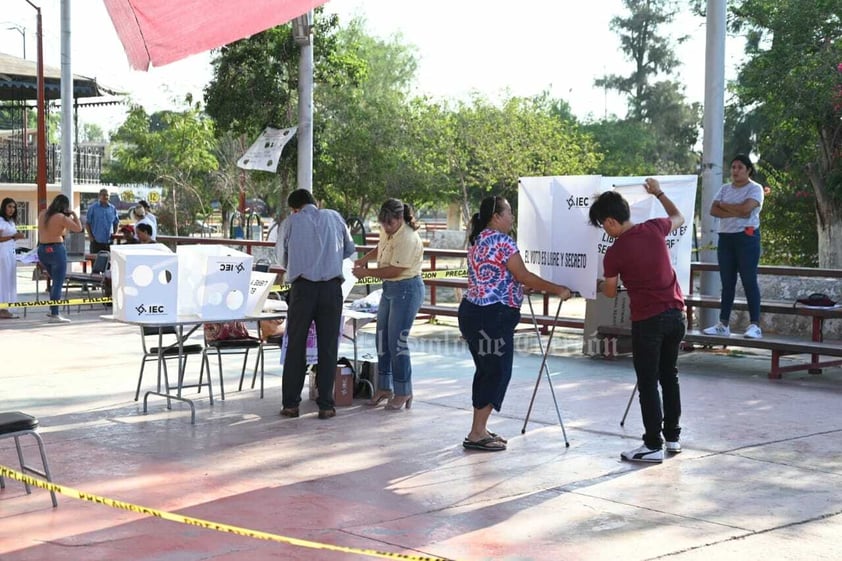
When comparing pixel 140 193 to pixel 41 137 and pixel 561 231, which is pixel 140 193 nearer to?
pixel 41 137

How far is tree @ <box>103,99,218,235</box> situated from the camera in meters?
51.2

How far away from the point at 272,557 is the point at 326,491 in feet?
4.72

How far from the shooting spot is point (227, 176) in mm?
51156

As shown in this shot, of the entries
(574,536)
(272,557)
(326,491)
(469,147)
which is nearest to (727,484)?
(574,536)

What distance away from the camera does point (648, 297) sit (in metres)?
8.06

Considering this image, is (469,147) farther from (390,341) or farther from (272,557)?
(272,557)

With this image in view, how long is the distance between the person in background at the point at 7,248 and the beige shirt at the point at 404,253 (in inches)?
360

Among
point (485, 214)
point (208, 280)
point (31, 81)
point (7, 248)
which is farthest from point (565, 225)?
point (31, 81)

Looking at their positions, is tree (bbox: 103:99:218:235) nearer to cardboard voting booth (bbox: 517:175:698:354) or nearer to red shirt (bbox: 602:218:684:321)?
cardboard voting booth (bbox: 517:175:698:354)

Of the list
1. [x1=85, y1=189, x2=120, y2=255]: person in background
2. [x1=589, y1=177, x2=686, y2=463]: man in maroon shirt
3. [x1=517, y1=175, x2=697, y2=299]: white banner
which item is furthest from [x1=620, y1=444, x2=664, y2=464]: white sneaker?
[x1=85, y1=189, x2=120, y2=255]: person in background

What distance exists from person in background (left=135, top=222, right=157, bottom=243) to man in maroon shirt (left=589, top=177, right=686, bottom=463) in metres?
11.1

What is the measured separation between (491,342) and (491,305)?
0.27m

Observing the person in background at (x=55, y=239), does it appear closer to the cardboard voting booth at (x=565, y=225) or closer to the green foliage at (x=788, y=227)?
the cardboard voting booth at (x=565, y=225)

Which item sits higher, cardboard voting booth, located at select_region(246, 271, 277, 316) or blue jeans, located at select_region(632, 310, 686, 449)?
cardboard voting booth, located at select_region(246, 271, 277, 316)
